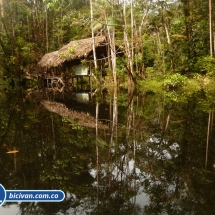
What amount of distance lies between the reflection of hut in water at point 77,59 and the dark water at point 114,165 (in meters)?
8.78

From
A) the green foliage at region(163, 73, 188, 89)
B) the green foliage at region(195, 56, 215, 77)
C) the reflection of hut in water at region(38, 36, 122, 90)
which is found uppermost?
the reflection of hut in water at region(38, 36, 122, 90)

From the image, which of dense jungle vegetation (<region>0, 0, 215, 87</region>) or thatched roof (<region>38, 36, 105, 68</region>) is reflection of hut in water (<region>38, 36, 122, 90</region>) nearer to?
thatched roof (<region>38, 36, 105, 68</region>)

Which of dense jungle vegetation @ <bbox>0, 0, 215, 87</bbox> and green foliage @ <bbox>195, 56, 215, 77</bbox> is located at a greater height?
dense jungle vegetation @ <bbox>0, 0, 215, 87</bbox>

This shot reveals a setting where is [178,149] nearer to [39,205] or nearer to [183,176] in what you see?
[183,176]

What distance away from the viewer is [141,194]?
2.47 meters

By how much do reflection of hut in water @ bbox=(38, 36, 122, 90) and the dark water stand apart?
346 inches

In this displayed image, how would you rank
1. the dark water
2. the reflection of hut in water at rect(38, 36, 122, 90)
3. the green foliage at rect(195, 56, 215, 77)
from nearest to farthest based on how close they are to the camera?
the dark water
the green foliage at rect(195, 56, 215, 77)
the reflection of hut in water at rect(38, 36, 122, 90)

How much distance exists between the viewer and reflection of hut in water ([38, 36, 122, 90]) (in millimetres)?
16078

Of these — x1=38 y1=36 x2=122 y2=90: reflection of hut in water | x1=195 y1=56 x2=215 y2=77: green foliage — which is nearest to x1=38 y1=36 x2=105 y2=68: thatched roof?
x1=38 y1=36 x2=122 y2=90: reflection of hut in water

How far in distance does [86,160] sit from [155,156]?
38.5 inches

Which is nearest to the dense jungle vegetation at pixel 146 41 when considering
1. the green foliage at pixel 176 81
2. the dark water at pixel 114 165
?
the green foliage at pixel 176 81

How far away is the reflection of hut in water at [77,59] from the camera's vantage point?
16.1m

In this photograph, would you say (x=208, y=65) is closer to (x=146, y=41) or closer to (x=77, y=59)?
(x=146, y=41)

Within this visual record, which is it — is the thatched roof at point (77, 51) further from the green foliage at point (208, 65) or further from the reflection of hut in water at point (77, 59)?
the green foliage at point (208, 65)
